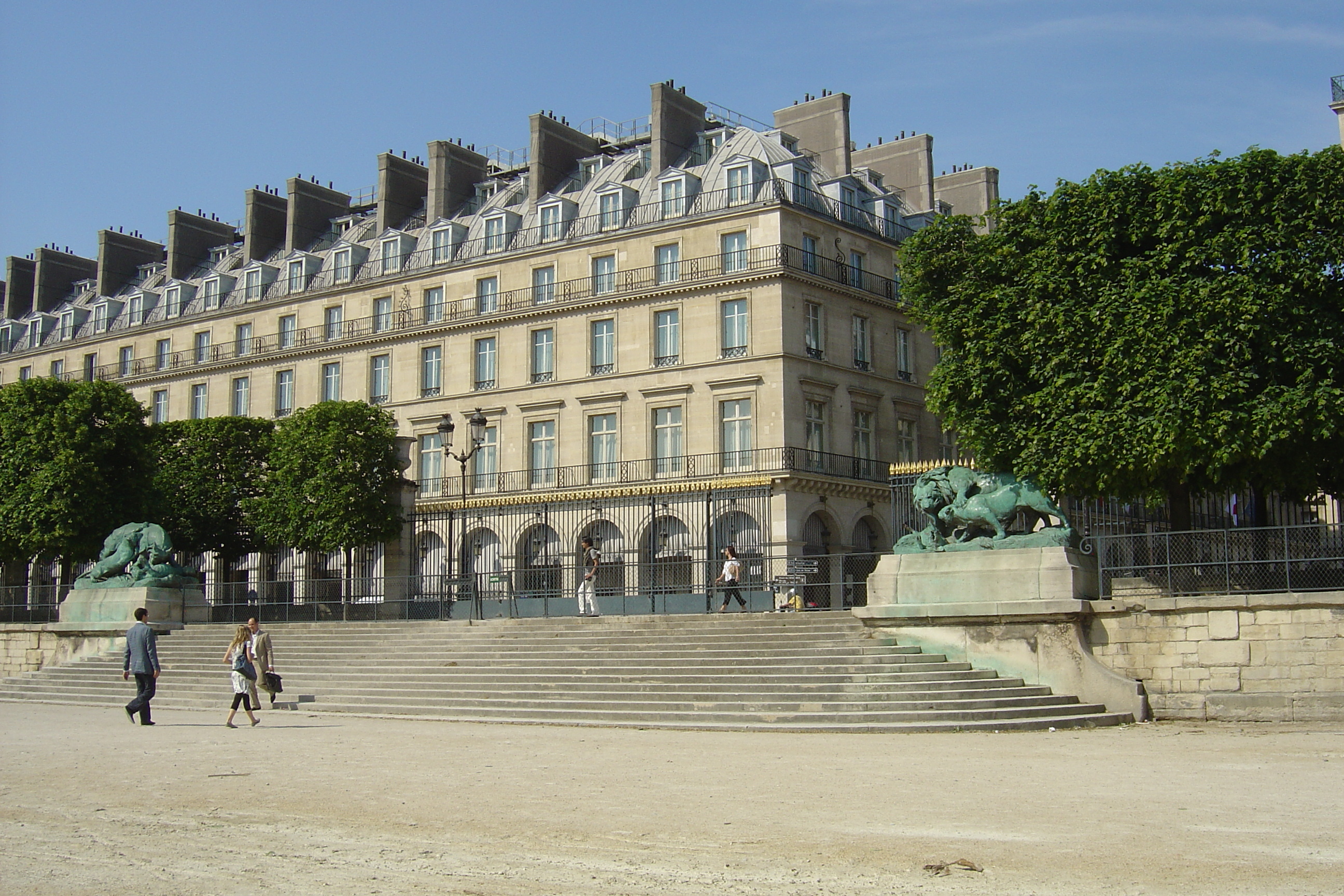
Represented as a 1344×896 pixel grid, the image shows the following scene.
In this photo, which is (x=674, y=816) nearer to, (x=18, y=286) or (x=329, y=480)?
(x=329, y=480)

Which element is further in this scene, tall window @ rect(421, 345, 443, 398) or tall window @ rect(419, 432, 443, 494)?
tall window @ rect(421, 345, 443, 398)

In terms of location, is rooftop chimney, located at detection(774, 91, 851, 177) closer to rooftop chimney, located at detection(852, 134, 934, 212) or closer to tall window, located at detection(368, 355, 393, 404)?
rooftop chimney, located at detection(852, 134, 934, 212)

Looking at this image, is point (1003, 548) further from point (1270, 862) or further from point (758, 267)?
point (758, 267)

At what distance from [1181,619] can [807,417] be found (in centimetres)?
2249

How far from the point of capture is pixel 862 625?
64.5 ft

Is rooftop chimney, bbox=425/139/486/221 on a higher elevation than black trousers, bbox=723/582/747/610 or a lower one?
higher

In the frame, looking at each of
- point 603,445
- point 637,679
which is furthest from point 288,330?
point 637,679

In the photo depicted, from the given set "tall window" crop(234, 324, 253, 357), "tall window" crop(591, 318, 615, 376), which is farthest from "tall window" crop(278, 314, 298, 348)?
"tall window" crop(591, 318, 615, 376)

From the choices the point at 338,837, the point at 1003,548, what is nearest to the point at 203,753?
the point at 338,837

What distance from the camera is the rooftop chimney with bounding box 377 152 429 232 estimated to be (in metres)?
50.4

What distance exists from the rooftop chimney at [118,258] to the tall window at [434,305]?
2025 cm

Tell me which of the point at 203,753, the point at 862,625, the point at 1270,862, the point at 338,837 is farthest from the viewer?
the point at 862,625

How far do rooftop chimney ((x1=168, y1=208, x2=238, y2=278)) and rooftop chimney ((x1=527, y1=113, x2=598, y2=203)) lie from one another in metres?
18.0

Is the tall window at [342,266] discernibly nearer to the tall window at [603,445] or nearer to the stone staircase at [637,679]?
the tall window at [603,445]
